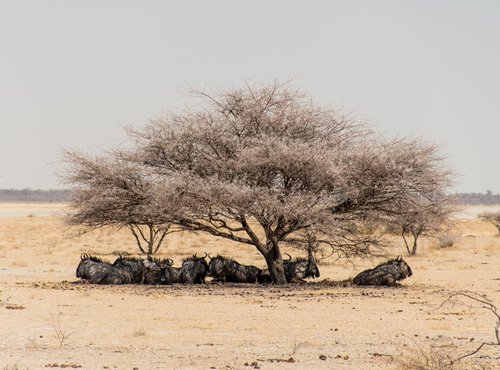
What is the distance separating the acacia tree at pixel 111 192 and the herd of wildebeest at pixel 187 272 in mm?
1286

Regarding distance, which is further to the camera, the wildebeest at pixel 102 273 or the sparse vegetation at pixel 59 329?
the wildebeest at pixel 102 273

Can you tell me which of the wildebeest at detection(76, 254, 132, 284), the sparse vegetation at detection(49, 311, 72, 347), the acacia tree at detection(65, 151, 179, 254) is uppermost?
the acacia tree at detection(65, 151, 179, 254)

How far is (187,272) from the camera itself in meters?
26.3

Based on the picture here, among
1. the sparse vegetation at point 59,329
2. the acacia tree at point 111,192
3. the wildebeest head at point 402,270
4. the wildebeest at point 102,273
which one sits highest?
the acacia tree at point 111,192

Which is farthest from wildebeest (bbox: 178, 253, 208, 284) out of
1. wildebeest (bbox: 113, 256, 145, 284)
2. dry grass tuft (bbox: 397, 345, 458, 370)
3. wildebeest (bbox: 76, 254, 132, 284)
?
dry grass tuft (bbox: 397, 345, 458, 370)

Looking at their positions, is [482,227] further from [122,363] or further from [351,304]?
[122,363]

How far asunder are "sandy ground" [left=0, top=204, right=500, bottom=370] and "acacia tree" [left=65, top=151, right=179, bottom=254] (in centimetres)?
211

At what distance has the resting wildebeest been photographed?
2675 cm

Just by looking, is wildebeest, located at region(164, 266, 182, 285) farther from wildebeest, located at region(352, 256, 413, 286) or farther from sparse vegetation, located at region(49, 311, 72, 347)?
sparse vegetation, located at region(49, 311, 72, 347)

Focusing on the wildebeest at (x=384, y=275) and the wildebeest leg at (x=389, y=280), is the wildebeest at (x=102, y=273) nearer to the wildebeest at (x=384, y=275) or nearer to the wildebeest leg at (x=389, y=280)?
the wildebeest at (x=384, y=275)

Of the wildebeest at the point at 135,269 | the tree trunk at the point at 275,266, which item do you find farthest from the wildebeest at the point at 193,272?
the tree trunk at the point at 275,266

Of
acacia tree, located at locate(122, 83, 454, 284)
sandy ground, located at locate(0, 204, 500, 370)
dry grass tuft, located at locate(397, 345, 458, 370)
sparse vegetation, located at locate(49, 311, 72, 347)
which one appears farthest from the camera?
acacia tree, located at locate(122, 83, 454, 284)

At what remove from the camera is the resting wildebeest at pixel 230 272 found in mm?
26750

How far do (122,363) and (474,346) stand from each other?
5743 millimetres
